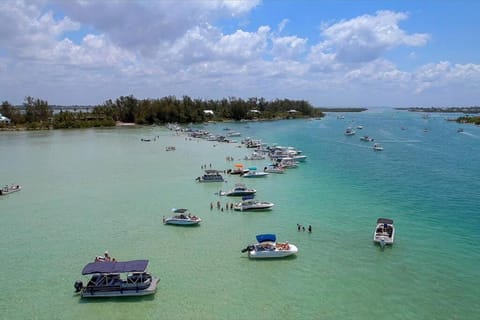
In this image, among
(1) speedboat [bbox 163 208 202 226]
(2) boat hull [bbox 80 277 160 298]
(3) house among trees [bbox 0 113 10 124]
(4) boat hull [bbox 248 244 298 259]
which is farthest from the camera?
(3) house among trees [bbox 0 113 10 124]

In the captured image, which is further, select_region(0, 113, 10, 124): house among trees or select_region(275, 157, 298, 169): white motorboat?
select_region(0, 113, 10, 124): house among trees

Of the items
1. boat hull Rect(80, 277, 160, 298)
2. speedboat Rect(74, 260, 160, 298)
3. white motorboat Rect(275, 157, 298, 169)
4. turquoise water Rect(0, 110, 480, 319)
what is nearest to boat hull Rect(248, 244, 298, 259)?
turquoise water Rect(0, 110, 480, 319)

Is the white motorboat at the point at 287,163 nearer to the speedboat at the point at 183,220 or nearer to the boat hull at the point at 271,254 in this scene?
the speedboat at the point at 183,220

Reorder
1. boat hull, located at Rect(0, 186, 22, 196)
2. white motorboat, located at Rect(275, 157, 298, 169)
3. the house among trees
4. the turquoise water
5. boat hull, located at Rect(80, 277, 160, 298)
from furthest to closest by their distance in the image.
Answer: the house among trees
white motorboat, located at Rect(275, 157, 298, 169)
boat hull, located at Rect(0, 186, 22, 196)
boat hull, located at Rect(80, 277, 160, 298)
the turquoise water

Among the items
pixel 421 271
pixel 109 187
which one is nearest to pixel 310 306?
pixel 421 271

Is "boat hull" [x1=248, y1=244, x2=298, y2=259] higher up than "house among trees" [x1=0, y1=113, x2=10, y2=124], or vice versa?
"house among trees" [x1=0, y1=113, x2=10, y2=124]

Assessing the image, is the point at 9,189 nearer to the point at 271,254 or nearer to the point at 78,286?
the point at 78,286

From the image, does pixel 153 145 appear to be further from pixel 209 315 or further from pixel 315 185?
pixel 209 315

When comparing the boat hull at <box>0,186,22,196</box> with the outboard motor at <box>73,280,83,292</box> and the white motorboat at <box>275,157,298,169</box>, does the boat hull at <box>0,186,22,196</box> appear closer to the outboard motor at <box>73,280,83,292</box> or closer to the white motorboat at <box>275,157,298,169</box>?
the outboard motor at <box>73,280,83,292</box>
